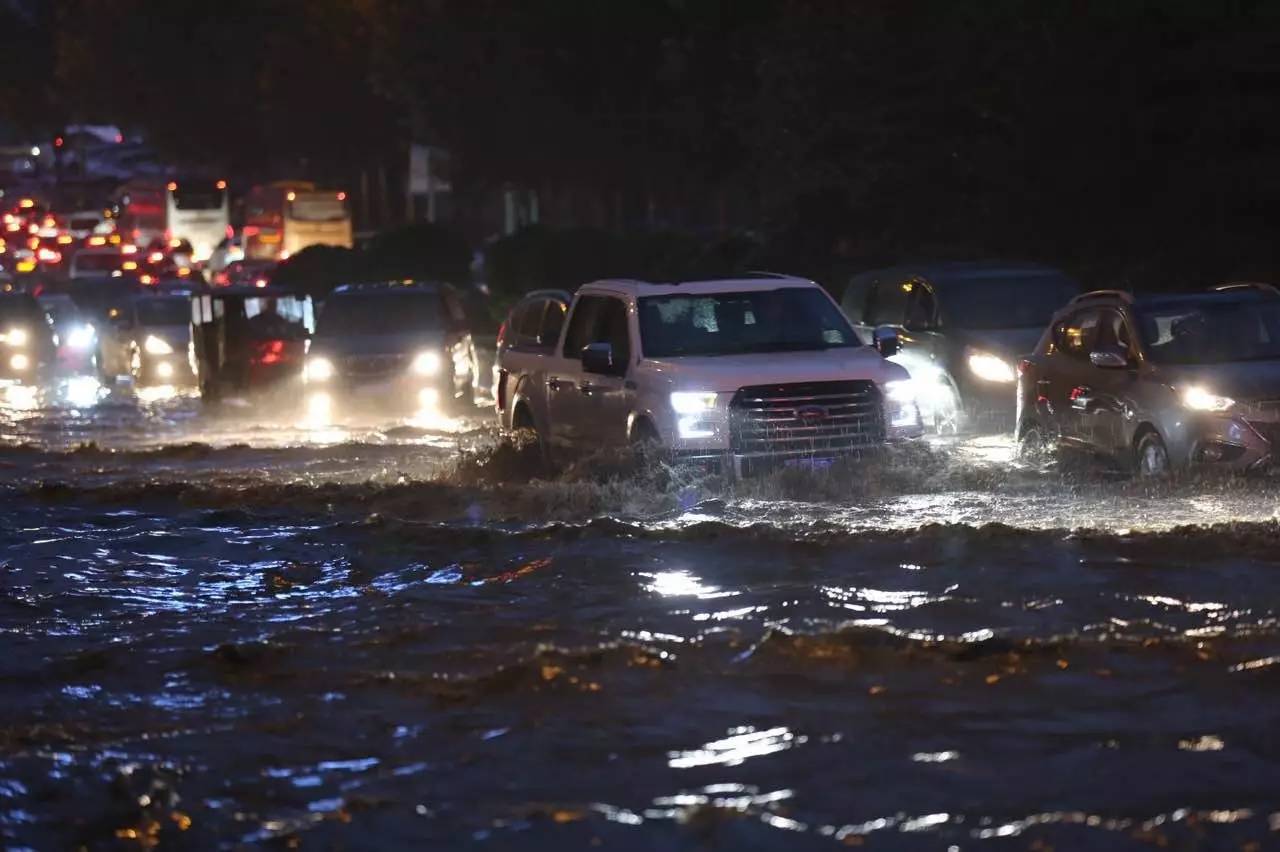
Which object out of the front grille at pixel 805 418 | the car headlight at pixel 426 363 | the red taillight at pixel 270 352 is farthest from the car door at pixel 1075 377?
the red taillight at pixel 270 352

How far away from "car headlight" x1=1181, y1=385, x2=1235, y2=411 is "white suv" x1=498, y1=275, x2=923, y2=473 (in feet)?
5.76

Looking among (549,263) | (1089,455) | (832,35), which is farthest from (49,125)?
(1089,455)

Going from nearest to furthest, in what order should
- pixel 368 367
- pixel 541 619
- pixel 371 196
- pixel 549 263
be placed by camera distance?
pixel 541 619 < pixel 368 367 < pixel 549 263 < pixel 371 196

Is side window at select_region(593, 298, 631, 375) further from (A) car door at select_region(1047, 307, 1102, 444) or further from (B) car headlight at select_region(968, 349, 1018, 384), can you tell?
(B) car headlight at select_region(968, 349, 1018, 384)

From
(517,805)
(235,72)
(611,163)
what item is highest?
(235,72)

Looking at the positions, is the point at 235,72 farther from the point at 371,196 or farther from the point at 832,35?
the point at 832,35

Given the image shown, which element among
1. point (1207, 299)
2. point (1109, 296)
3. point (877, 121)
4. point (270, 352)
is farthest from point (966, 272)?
point (877, 121)

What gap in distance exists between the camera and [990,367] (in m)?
20.3

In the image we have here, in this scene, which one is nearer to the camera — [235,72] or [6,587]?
[6,587]

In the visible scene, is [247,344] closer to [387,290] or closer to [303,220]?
[387,290]

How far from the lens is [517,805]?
8000 millimetres

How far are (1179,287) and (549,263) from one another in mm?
18178

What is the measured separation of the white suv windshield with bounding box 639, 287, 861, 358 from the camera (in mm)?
15984

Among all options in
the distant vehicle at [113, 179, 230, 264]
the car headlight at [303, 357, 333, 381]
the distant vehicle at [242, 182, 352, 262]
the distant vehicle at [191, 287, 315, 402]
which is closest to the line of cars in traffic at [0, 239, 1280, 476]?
the car headlight at [303, 357, 333, 381]
